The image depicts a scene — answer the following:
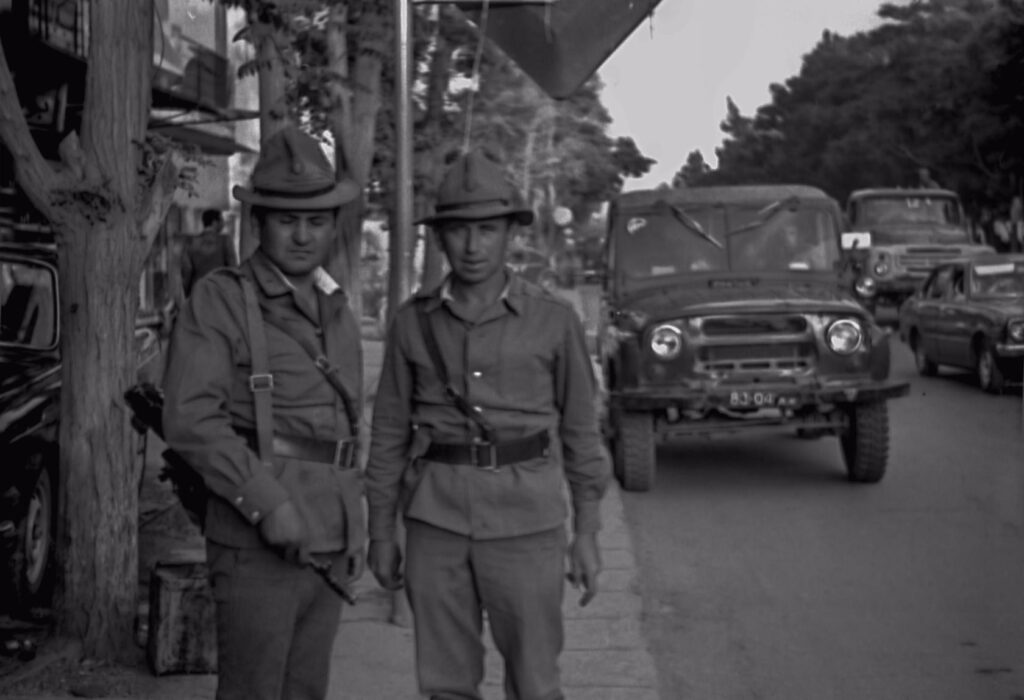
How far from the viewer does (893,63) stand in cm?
6294

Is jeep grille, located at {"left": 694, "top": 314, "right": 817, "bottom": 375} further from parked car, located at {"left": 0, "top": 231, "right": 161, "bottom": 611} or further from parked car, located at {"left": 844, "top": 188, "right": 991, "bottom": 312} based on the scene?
parked car, located at {"left": 844, "top": 188, "right": 991, "bottom": 312}

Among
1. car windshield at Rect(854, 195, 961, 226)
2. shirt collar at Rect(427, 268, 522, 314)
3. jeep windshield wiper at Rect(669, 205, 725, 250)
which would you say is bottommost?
shirt collar at Rect(427, 268, 522, 314)

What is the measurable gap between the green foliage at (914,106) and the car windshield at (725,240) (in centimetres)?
1010

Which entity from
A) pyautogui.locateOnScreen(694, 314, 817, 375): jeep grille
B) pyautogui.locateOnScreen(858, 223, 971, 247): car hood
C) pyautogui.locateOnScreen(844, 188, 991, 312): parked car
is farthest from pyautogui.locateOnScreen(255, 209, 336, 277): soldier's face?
pyautogui.locateOnScreen(858, 223, 971, 247): car hood

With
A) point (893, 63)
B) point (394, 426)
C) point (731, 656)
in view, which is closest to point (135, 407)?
point (394, 426)

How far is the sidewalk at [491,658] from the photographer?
6.49 m

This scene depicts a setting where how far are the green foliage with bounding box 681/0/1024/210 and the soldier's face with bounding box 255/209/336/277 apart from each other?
18823 mm

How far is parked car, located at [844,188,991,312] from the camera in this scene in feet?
97.4

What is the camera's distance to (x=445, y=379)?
467 centimetres

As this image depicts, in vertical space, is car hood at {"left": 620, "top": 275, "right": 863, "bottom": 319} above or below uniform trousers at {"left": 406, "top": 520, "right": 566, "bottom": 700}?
above

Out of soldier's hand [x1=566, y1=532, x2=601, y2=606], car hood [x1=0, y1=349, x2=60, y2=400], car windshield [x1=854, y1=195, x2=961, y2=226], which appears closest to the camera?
soldier's hand [x1=566, y1=532, x2=601, y2=606]

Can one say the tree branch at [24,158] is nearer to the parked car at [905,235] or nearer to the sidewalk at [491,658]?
the sidewalk at [491,658]

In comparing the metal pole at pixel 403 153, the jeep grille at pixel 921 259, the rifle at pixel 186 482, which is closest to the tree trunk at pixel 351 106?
the metal pole at pixel 403 153

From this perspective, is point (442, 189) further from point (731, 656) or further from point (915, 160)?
point (915, 160)
